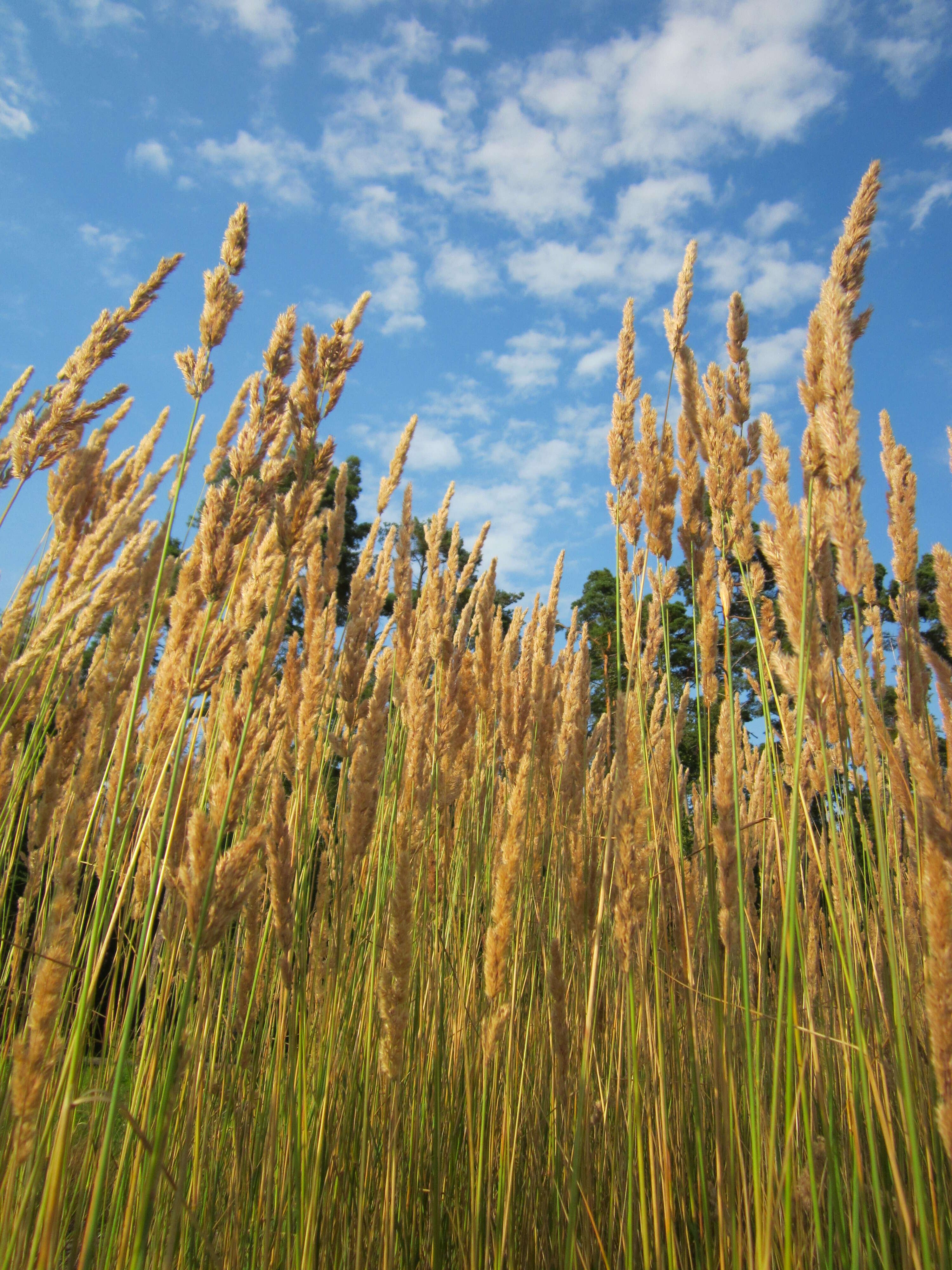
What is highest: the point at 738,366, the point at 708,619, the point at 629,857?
the point at 738,366

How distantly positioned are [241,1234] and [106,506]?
6.54 feet

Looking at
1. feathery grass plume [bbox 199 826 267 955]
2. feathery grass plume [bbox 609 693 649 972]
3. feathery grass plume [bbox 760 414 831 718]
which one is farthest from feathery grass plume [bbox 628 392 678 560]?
feathery grass plume [bbox 199 826 267 955]

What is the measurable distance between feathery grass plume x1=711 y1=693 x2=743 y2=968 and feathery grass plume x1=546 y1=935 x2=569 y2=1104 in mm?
400

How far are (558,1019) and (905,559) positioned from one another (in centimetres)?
171

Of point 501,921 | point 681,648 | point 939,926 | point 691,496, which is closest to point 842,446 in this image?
point 691,496

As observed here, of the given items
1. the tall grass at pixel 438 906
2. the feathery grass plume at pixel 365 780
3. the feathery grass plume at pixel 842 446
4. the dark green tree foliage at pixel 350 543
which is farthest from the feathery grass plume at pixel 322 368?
the dark green tree foliage at pixel 350 543

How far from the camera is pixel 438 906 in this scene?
2039 millimetres

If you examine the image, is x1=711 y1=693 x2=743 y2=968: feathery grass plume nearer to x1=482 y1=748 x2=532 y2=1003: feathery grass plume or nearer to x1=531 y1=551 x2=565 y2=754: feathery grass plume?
x1=482 y1=748 x2=532 y2=1003: feathery grass plume

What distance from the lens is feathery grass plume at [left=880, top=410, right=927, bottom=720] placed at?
186cm

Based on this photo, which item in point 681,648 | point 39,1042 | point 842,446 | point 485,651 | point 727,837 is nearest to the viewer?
point 39,1042

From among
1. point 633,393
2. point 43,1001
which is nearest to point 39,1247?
point 43,1001

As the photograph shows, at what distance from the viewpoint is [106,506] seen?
7.54ft

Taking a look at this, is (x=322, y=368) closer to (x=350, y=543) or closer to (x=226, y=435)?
(x=226, y=435)

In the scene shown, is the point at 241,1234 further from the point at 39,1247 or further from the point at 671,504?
the point at 671,504
